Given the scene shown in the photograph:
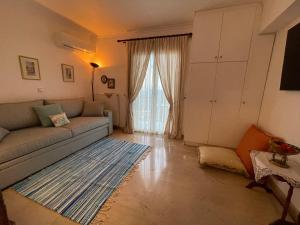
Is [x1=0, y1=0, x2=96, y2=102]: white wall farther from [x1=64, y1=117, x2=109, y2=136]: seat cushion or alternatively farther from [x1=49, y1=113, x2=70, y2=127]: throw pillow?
[x1=64, y1=117, x2=109, y2=136]: seat cushion

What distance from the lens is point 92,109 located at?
11.3 feet

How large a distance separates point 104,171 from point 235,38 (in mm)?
3124

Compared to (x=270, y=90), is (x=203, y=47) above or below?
above

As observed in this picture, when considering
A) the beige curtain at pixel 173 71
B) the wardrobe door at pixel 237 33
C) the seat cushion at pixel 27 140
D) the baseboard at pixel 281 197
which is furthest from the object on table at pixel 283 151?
the seat cushion at pixel 27 140

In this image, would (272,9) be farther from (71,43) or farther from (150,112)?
(71,43)

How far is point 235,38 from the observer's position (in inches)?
97.0

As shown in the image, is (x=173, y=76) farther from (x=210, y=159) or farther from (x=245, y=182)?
(x=245, y=182)

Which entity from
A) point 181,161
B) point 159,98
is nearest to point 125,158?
point 181,161

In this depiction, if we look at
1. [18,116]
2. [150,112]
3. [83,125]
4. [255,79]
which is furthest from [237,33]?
[18,116]

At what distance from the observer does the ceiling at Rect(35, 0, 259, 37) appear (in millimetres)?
2371

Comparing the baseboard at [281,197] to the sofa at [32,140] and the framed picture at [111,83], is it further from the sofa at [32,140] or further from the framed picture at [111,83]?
the framed picture at [111,83]

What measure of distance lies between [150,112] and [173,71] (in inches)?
46.9

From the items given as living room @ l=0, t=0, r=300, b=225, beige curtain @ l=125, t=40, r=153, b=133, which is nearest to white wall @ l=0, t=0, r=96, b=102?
living room @ l=0, t=0, r=300, b=225

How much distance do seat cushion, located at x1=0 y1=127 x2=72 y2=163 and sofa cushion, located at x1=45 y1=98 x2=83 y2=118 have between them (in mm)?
832
